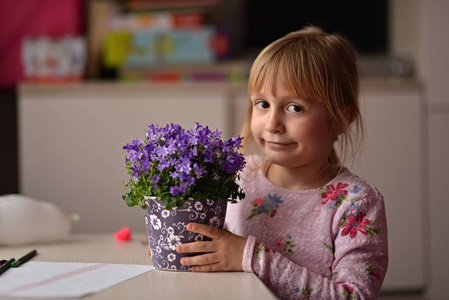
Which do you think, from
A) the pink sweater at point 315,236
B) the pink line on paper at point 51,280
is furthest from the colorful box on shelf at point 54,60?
the pink line on paper at point 51,280

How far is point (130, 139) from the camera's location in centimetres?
263

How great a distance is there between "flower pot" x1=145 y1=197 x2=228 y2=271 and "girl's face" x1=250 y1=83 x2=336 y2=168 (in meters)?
0.23

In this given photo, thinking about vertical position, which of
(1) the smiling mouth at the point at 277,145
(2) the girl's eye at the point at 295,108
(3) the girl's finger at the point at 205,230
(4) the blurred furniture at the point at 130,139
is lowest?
(4) the blurred furniture at the point at 130,139

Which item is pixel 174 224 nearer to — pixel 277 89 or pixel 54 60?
pixel 277 89

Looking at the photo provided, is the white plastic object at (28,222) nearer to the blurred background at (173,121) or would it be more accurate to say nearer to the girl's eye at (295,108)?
the girl's eye at (295,108)

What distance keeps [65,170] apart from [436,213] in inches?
58.9

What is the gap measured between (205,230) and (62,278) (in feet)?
0.71

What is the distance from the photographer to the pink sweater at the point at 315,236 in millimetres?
1006

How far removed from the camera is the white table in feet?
2.70

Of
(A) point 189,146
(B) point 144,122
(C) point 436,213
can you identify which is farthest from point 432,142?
(A) point 189,146

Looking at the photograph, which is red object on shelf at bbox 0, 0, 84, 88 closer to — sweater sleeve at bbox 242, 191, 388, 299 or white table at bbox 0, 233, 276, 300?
white table at bbox 0, 233, 276, 300

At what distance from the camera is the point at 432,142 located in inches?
105

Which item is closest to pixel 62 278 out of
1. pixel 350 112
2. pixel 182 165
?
pixel 182 165

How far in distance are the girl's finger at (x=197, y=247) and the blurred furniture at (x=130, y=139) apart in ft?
5.44
